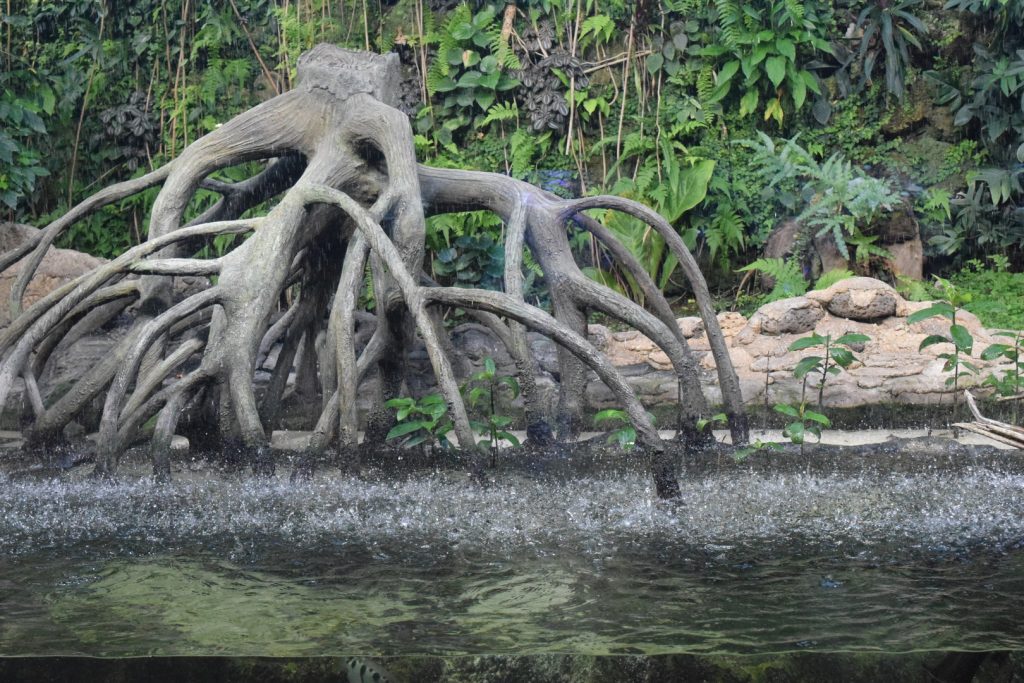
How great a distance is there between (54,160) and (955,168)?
8.61 metres

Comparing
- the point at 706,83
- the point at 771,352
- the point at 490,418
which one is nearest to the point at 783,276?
the point at 771,352

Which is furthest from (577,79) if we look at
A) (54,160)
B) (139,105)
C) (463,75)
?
(54,160)

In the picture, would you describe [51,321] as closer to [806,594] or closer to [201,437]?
[201,437]

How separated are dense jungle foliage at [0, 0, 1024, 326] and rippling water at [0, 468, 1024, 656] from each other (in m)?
4.46

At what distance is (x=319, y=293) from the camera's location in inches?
273

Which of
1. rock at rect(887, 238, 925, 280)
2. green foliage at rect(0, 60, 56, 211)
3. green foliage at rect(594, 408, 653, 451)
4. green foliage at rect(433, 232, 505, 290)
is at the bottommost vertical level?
green foliage at rect(594, 408, 653, 451)

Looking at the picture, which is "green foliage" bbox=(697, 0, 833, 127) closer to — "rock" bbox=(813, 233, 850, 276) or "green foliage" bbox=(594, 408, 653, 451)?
"rock" bbox=(813, 233, 850, 276)

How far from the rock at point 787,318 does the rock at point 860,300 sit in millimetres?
96

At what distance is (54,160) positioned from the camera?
34.9 feet

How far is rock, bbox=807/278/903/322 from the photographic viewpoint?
7938 millimetres

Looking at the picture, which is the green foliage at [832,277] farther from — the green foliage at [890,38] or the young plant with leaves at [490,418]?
the young plant with leaves at [490,418]

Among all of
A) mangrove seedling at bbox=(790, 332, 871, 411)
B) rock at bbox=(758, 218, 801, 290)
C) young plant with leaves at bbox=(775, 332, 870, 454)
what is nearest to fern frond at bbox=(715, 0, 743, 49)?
rock at bbox=(758, 218, 801, 290)

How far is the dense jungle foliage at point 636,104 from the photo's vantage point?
970cm

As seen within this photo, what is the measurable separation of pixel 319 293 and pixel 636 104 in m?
4.67
